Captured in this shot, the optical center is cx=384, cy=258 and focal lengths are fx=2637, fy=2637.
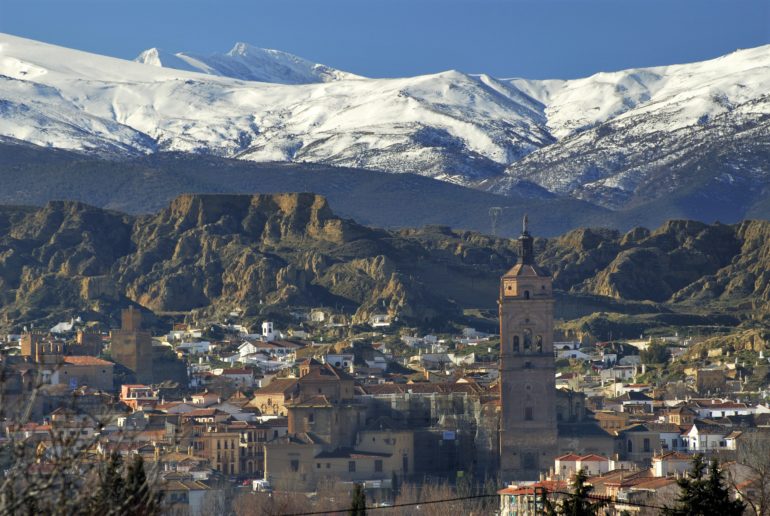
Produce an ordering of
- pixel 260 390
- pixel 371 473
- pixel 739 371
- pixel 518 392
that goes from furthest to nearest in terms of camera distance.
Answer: pixel 739 371
pixel 260 390
pixel 518 392
pixel 371 473

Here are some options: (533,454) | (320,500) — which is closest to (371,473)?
(533,454)

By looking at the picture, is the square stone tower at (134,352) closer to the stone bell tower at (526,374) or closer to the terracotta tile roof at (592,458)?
the stone bell tower at (526,374)

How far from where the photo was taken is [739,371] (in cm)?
15362

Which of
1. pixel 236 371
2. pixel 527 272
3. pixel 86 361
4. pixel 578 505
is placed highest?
pixel 527 272

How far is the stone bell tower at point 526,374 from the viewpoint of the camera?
375 ft

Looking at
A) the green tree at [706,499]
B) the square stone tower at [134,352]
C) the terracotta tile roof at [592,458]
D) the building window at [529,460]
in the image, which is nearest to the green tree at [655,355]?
the square stone tower at [134,352]

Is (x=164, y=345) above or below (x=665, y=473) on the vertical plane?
above

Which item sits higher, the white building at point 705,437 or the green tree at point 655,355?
the green tree at point 655,355

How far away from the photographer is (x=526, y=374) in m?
119

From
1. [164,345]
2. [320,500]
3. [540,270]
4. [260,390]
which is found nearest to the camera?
[320,500]

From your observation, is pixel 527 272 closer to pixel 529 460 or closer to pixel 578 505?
pixel 529 460

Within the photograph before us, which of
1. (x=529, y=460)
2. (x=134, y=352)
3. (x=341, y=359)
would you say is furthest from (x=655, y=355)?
(x=529, y=460)

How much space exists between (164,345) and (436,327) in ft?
99.6

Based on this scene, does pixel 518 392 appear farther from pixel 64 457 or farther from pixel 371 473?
pixel 64 457
